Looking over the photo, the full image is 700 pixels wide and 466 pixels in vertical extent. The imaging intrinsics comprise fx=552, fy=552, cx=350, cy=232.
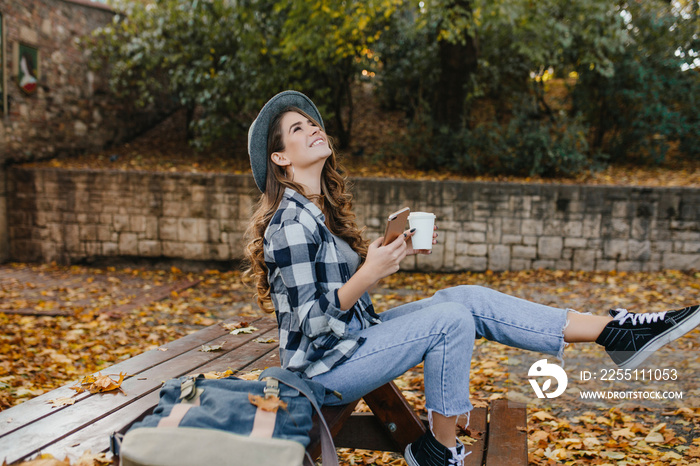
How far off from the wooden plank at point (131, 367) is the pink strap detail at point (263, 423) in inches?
32.4

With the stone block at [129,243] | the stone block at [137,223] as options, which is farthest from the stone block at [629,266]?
the stone block at [129,243]

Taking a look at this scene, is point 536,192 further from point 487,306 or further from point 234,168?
point 487,306

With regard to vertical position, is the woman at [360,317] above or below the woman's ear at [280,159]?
below

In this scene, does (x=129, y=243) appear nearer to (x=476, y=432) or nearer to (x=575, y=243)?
(x=575, y=243)

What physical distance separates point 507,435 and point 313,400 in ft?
3.63

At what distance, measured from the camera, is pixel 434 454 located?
207cm

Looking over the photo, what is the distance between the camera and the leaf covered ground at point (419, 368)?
324 cm

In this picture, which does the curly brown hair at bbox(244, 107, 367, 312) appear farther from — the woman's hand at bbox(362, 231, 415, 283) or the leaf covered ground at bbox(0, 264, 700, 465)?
the leaf covered ground at bbox(0, 264, 700, 465)

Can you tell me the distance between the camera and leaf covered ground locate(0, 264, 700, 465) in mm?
3240

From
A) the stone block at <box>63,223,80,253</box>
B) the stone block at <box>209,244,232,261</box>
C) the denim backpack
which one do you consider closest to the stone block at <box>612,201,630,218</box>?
the stone block at <box>209,244,232,261</box>

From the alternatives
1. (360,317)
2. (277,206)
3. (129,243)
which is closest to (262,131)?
(277,206)

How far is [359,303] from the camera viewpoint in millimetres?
2412

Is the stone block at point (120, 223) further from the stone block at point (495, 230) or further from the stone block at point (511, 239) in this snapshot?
the stone block at point (511, 239)

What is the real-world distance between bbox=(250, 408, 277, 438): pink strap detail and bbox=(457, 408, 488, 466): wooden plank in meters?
1.05
